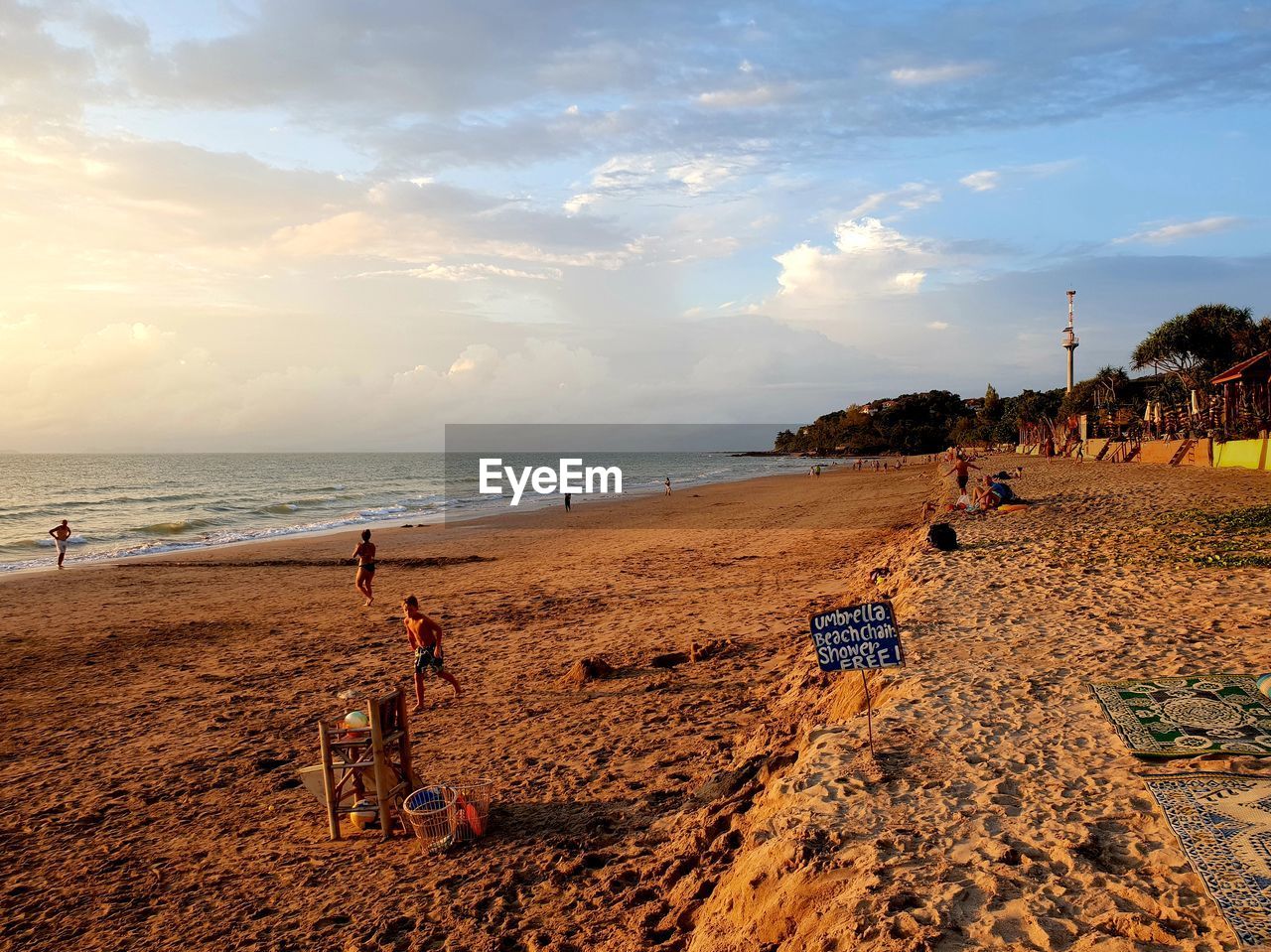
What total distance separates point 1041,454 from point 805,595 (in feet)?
155

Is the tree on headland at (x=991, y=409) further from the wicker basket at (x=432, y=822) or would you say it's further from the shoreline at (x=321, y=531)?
the wicker basket at (x=432, y=822)

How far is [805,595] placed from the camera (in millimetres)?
14109

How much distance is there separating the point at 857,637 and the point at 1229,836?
261 cm

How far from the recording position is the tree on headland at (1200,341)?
1918 inches

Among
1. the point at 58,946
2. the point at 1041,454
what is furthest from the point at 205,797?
the point at 1041,454

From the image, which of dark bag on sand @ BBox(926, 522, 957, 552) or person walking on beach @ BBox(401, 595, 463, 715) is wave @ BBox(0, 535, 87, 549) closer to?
person walking on beach @ BBox(401, 595, 463, 715)

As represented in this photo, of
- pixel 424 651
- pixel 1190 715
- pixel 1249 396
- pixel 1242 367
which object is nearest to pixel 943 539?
pixel 1190 715

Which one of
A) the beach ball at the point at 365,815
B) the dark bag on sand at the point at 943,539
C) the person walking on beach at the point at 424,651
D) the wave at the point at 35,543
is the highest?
the dark bag on sand at the point at 943,539

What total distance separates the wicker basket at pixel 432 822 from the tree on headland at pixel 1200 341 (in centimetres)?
5399

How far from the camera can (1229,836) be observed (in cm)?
419

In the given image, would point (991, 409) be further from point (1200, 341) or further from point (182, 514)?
point (182, 514)

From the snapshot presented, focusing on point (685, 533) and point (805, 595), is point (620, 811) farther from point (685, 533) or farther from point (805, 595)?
point (685, 533)

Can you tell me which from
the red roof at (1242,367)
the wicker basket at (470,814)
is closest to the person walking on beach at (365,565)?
the wicker basket at (470,814)

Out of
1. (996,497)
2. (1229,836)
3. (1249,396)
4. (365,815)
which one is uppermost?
(1249,396)
